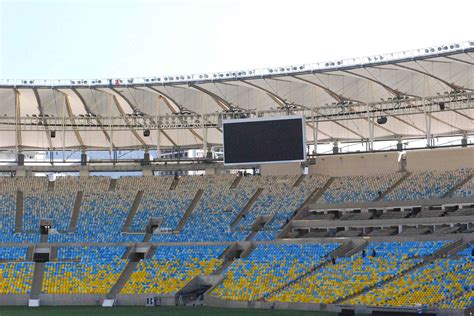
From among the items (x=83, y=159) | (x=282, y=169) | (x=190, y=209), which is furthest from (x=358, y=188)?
(x=83, y=159)

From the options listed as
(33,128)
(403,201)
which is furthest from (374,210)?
(33,128)

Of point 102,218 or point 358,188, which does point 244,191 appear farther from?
point 102,218

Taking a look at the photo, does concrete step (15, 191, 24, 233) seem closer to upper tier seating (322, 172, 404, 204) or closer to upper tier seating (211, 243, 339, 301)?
upper tier seating (211, 243, 339, 301)

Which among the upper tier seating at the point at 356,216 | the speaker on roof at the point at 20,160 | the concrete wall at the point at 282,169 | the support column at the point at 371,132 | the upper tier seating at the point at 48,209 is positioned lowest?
the upper tier seating at the point at 356,216

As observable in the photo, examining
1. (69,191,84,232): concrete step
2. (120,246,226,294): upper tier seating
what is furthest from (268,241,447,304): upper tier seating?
(69,191,84,232): concrete step

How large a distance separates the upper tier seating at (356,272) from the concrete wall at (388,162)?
14.3 m

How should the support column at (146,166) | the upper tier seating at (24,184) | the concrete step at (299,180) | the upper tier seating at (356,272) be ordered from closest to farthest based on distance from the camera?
the upper tier seating at (356,272)
the upper tier seating at (24,184)
the concrete step at (299,180)
the support column at (146,166)

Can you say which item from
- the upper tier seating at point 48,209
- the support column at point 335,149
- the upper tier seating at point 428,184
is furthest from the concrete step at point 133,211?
the upper tier seating at point 428,184

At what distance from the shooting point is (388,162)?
206 ft

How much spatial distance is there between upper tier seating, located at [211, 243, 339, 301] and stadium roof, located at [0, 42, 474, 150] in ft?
39.8

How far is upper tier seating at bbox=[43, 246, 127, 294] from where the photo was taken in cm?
4903

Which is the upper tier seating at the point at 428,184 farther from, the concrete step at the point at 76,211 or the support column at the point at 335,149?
the concrete step at the point at 76,211

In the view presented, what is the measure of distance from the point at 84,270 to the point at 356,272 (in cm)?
1706

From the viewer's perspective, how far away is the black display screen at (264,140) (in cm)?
5712
